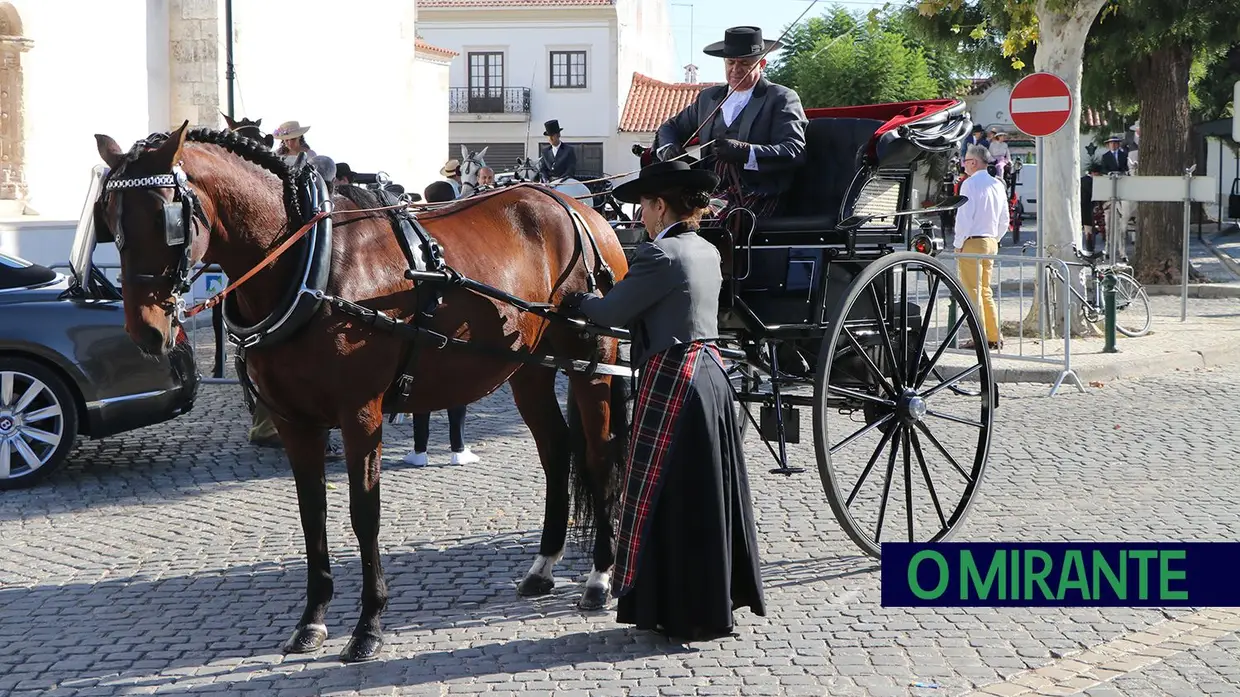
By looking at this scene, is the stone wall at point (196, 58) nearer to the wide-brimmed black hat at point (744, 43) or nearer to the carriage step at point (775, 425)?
the wide-brimmed black hat at point (744, 43)

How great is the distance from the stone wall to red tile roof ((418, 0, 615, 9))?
118 ft

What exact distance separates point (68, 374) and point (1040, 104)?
9302mm

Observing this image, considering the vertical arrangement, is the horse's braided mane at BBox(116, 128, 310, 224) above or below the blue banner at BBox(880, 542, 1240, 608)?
above

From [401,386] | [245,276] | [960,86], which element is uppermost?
[960,86]

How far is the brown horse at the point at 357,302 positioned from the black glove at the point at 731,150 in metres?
0.79

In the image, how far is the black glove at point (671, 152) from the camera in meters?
6.91

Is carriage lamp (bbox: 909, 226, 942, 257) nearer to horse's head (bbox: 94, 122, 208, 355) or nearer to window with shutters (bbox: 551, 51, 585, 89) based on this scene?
horse's head (bbox: 94, 122, 208, 355)

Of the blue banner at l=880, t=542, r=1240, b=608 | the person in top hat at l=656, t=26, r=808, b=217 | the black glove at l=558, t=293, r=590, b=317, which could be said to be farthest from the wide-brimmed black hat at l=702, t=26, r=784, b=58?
the blue banner at l=880, t=542, r=1240, b=608

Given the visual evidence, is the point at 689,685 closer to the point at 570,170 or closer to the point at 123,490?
the point at 123,490

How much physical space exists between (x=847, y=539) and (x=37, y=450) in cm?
504

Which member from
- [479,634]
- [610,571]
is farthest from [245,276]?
[610,571]

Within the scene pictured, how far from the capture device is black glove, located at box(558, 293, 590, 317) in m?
5.81

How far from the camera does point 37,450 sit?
8.80 m

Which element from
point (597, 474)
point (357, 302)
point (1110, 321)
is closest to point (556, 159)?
point (1110, 321)
